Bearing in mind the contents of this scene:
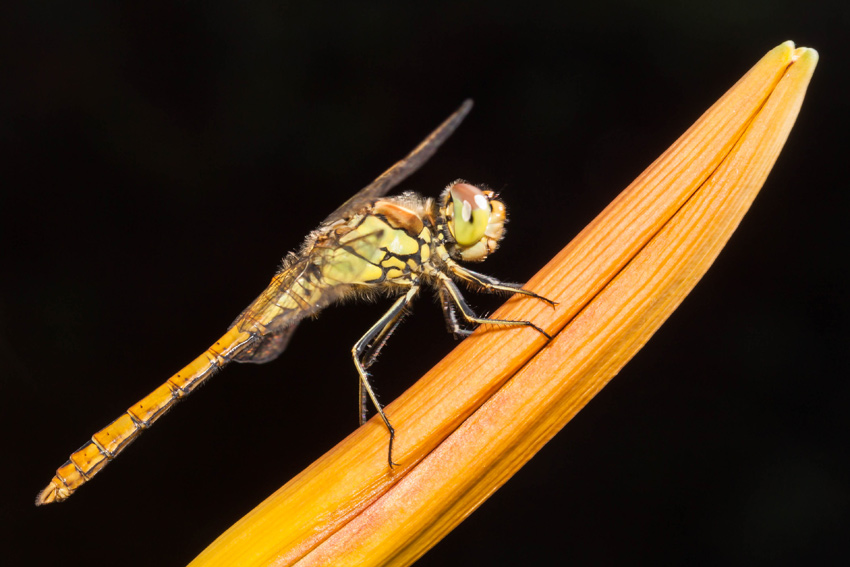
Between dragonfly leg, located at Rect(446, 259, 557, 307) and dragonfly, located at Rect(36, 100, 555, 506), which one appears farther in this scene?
dragonfly, located at Rect(36, 100, 555, 506)

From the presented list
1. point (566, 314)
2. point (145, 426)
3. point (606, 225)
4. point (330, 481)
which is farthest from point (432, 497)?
point (145, 426)

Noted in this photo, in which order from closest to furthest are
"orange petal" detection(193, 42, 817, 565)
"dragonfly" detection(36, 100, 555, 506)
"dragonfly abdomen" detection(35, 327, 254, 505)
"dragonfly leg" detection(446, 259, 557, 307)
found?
1. "orange petal" detection(193, 42, 817, 565)
2. "dragonfly abdomen" detection(35, 327, 254, 505)
3. "dragonfly leg" detection(446, 259, 557, 307)
4. "dragonfly" detection(36, 100, 555, 506)

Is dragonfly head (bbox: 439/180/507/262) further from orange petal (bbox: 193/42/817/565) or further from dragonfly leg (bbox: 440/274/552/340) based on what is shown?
orange petal (bbox: 193/42/817/565)

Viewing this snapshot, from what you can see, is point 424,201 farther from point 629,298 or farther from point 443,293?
point 629,298

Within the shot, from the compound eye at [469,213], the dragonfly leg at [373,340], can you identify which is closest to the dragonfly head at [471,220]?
the compound eye at [469,213]

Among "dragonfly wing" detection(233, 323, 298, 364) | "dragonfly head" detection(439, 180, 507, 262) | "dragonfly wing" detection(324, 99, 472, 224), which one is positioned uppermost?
"dragonfly wing" detection(324, 99, 472, 224)

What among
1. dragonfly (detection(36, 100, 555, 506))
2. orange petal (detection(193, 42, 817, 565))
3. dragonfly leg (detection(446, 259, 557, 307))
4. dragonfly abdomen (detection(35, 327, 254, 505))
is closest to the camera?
orange petal (detection(193, 42, 817, 565))

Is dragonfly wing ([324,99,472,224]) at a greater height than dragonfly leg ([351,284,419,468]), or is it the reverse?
dragonfly wing ([324,99,472,224])

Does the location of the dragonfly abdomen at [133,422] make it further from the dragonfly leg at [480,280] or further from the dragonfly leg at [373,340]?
the dragonfly leg at [480,280]

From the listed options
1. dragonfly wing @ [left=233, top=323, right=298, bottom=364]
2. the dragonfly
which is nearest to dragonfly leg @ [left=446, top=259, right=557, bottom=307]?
the dragonfly
